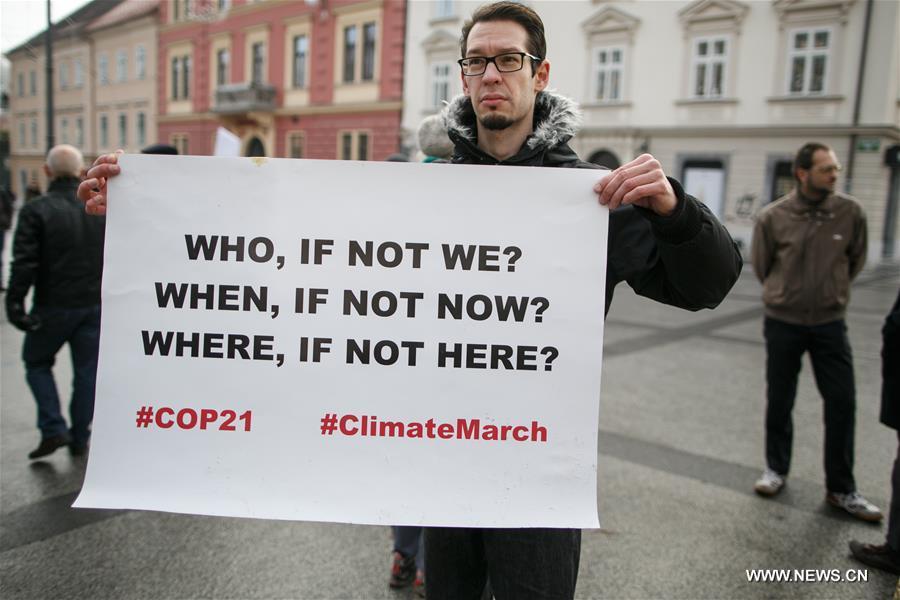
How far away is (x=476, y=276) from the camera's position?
1.74 metres

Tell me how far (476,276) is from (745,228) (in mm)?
20656

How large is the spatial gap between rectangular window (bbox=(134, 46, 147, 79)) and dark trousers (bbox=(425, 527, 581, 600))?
32.1 m

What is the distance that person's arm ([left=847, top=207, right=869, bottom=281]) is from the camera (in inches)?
145

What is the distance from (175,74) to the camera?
108 feet

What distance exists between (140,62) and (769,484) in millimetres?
33691

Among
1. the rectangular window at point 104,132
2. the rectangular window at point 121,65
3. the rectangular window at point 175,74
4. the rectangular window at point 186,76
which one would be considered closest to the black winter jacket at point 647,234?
the rectangular window at point 121,65

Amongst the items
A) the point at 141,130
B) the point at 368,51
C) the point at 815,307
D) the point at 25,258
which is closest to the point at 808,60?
the point at 368,51

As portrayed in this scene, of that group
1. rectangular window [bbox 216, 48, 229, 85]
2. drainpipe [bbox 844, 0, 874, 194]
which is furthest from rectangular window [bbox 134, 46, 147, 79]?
drainpipe [bbox 844, 0, 874, 194]

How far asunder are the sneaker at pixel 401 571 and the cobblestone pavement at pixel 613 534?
65 mm

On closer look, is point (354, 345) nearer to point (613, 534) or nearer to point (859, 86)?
point (613, 534)

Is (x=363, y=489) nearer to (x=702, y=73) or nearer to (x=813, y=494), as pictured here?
(x=813, y=494)

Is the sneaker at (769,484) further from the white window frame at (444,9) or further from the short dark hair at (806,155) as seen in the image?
the white window frame at (444,9)

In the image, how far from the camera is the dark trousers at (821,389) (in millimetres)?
3561

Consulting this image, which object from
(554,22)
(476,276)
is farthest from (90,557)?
(554,22)
